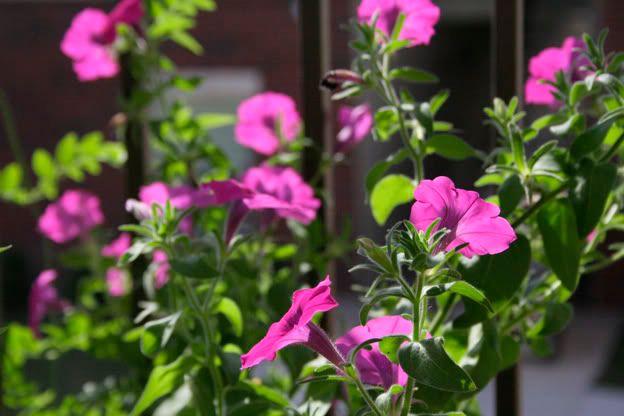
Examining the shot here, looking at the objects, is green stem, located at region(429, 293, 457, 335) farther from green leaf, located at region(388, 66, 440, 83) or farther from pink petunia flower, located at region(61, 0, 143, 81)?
pink petunia flower, located at region(61, 0, 143, 81)

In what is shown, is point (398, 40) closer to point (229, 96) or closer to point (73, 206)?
point (73, 206)

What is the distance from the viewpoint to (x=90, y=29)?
1.00 meters

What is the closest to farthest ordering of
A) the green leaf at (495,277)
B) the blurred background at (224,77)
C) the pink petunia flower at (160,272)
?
the green leaf at (495,277) → the pink petunia flower at (160,272) → the blurred background at (224,77)

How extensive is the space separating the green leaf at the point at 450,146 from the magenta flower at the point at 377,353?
0.57 ft

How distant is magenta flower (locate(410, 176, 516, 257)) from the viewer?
19.2 inches

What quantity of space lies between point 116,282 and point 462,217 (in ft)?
2.55

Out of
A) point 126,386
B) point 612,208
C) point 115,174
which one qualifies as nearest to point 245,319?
point 126,386

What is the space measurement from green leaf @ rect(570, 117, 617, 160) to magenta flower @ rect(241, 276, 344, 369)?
0.78ft

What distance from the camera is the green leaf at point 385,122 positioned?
0.70m

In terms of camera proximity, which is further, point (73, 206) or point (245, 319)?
point (73, 206)

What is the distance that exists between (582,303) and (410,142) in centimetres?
597

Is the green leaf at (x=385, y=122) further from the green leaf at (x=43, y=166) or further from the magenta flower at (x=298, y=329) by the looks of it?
the green leaf at (x=43, y=166)

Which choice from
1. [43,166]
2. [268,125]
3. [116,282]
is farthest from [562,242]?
[43,166]

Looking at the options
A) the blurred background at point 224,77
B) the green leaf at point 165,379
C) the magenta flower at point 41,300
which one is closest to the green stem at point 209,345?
the green leaf at point 165,379
